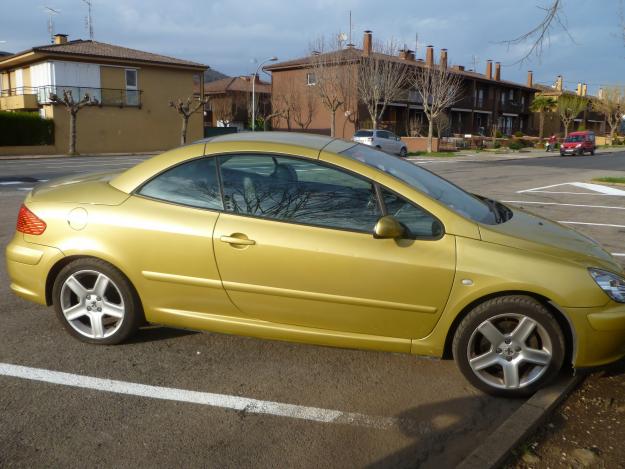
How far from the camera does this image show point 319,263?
3.53 m

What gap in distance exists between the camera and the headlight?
3453mm

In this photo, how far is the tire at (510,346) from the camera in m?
3.43

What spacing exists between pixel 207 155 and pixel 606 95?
8129cm

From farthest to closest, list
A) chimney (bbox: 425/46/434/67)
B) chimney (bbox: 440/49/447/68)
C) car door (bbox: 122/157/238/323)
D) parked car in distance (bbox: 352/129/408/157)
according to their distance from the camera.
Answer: chimney (bbox: 425/46/434/67) < chimney (bbox: 440/49/447/68) < parked car in distance (bbox: 352/129/408/157) < car door (bbox: 122/157/238/323)

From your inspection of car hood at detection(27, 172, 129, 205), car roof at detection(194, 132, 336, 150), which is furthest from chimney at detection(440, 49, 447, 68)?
car hood at detection(27, 172, 129, 205)

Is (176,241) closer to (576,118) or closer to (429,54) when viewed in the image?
(429,54)

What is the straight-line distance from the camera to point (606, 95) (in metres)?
73.7

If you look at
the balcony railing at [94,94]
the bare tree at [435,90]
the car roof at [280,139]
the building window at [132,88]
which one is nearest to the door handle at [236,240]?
the car roof at [280,139]

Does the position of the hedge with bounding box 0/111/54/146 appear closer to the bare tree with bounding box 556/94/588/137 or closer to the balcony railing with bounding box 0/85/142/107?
the balcony railing with bounding box 0/85/142/107

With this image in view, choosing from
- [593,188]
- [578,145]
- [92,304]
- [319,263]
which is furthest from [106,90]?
[319,263]

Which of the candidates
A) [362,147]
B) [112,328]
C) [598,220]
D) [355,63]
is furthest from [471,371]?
[355,63]

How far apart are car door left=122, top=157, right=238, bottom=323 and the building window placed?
3702cm

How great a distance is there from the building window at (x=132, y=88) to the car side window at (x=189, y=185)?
36964 mm

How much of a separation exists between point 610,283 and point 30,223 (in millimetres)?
3858
